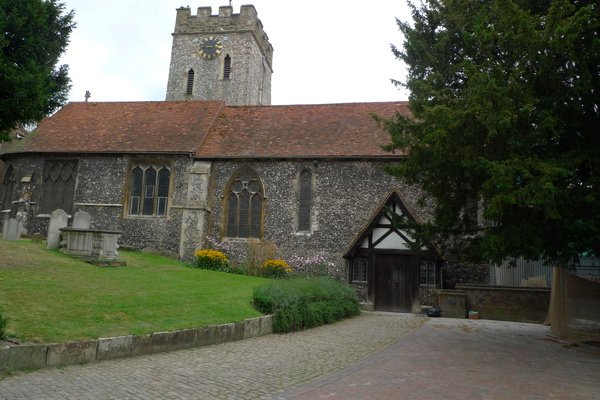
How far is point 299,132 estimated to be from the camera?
2261 centimetres

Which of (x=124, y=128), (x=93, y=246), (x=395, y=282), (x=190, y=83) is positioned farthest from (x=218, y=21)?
(x=395, y=282)

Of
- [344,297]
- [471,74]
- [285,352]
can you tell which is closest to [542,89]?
[471,74]

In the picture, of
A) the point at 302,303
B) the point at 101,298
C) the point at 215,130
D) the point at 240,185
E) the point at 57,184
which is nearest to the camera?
the point at 101,298

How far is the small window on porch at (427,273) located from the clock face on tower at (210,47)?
26.3 meters

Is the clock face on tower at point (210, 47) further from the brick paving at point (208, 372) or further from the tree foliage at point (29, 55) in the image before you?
the brick paving at point (208, 372)

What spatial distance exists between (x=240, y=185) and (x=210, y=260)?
381cm

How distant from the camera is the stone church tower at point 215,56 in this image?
36969mm

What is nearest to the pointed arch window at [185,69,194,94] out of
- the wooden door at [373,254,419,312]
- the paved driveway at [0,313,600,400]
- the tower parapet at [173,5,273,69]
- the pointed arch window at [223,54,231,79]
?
the pointed arch window at [223,54,231,79]

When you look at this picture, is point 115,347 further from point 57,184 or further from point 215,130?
point 57,184

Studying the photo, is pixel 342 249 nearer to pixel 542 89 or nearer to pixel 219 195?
pixel 219 195

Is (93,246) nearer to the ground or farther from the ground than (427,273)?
farther from the ground

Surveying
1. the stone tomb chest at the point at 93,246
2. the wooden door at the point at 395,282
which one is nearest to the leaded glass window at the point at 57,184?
the stone tomb chest at the point at 93,246

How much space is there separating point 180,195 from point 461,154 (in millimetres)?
14683

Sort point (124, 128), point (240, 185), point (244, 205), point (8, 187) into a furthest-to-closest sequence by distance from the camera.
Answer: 1. point (124, 128)
2. point (8, 187)
3. point (240, 185)
4. point (244, 205)
